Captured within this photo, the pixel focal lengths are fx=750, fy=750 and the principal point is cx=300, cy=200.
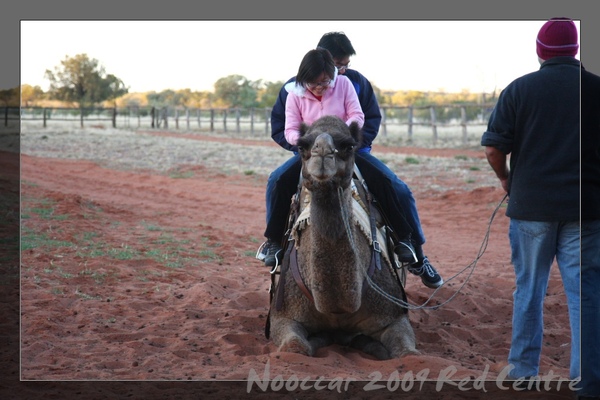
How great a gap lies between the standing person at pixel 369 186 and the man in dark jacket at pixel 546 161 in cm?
205

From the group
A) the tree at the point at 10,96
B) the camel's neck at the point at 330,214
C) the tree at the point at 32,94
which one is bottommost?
the camel's neck at the point at 330,214

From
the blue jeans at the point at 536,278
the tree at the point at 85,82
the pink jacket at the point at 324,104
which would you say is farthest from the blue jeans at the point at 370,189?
the tree at the point at 85,82

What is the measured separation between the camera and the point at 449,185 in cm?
2134

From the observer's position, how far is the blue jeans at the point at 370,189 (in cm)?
768

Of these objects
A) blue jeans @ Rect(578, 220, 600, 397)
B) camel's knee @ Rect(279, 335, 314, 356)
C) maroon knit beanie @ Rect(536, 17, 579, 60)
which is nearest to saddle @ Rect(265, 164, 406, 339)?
camel's knee @ Rect(279, 335, 314, 356)

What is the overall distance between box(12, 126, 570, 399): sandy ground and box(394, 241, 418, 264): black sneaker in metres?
0.89

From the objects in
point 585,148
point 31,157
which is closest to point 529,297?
point 585,148

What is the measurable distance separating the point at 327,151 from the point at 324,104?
1564mm

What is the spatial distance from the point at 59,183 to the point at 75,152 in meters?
10.7

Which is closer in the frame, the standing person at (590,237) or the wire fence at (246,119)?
the standing person at (590,237)

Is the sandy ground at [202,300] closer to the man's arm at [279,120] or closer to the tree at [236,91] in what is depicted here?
the man's arm at [279,120]

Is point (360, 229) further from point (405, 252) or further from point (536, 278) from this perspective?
point (536, 278)

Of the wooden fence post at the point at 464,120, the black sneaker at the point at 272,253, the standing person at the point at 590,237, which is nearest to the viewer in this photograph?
the standing person at the point at 590,237

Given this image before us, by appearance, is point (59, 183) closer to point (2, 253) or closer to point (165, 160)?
point (165, 160)
